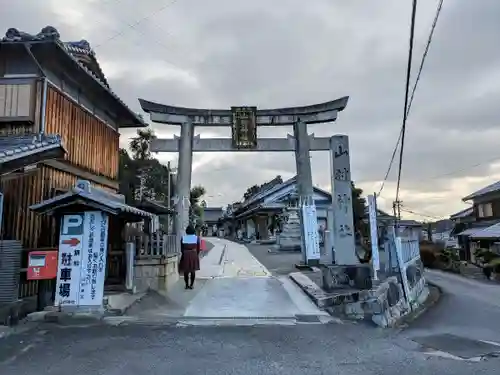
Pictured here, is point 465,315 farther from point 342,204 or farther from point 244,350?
point 244,350

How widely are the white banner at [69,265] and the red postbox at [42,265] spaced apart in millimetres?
124

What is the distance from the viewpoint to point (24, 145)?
8648mm

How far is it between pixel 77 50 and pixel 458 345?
1293 cm

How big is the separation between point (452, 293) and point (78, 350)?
15371 mm

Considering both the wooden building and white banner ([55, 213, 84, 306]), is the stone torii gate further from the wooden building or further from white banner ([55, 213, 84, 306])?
white banner ([55, 213, 84, 306])

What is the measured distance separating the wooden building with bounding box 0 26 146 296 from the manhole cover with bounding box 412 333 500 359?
27.3ft

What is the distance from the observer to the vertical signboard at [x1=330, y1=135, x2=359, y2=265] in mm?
17672

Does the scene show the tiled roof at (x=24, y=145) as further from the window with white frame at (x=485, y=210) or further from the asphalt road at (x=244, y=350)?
the window with white frame at (x=485, y=210)

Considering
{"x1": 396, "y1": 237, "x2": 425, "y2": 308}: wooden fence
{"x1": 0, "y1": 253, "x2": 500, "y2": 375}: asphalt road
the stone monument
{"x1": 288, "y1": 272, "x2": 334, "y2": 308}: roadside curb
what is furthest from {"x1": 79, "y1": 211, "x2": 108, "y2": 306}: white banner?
the stone monument

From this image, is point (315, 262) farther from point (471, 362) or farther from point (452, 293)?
point (471, 362)

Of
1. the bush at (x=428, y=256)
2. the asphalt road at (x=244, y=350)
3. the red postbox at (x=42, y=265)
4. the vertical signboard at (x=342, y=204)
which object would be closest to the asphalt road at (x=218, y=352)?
the asphalt road at (x=244, y=350)

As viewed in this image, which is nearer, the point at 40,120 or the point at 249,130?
the point at 40,120

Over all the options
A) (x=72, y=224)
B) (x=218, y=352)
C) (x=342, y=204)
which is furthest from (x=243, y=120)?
(x=218, y=352)

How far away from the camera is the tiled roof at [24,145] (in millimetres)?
8047
